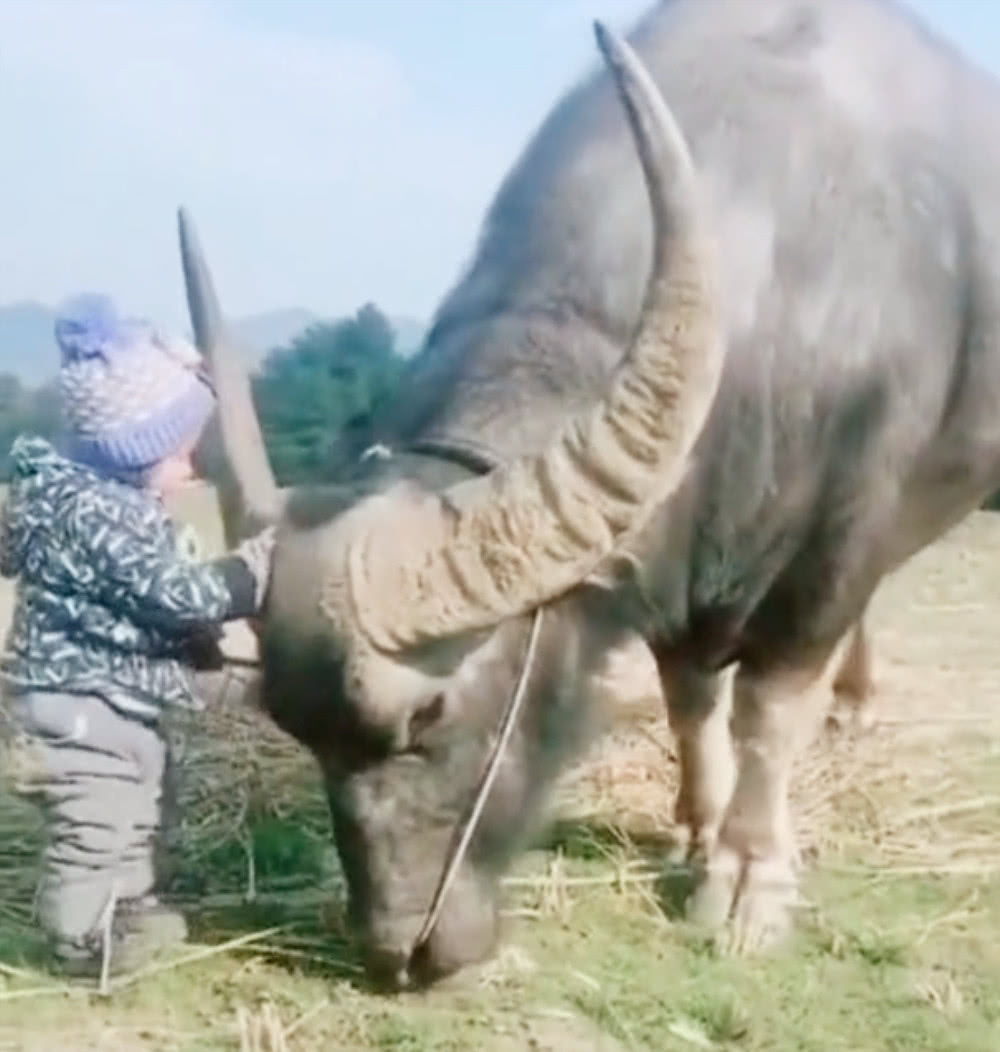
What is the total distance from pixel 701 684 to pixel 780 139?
1.21 meters

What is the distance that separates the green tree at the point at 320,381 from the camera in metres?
7.76

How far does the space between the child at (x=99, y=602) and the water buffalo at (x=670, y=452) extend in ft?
0.50

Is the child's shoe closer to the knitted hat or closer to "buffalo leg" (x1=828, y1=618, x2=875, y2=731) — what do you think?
the knitted hat

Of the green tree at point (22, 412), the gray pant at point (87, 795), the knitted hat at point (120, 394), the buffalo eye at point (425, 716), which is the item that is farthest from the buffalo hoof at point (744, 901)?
the green tree at point (22, 412)

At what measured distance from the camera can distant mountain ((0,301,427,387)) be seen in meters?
4.73

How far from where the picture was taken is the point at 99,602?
4164 millimetres

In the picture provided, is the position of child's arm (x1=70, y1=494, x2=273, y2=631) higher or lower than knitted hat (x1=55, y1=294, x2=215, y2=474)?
lower

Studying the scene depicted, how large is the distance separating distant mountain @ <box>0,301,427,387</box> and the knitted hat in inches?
5.7

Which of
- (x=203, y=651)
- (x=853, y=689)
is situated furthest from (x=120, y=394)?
(x=853, y=689)

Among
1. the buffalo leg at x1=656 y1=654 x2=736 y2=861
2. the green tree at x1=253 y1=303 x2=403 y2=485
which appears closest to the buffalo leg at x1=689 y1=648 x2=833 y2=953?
the buffalo leg at x1=656 y1=654 x2=736 y2=861

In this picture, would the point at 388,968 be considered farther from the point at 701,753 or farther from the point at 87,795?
the point at 701,753

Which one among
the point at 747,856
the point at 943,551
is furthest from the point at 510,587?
the point at 943,551

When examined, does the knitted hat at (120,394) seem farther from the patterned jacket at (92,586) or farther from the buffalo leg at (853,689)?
the buffalo leg at (853,689)

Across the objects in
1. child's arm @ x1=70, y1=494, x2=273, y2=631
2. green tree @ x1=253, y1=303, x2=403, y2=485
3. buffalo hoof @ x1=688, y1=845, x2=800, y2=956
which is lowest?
buffalo hoof @ x1=688, y1=845, x2=800, y2=956
